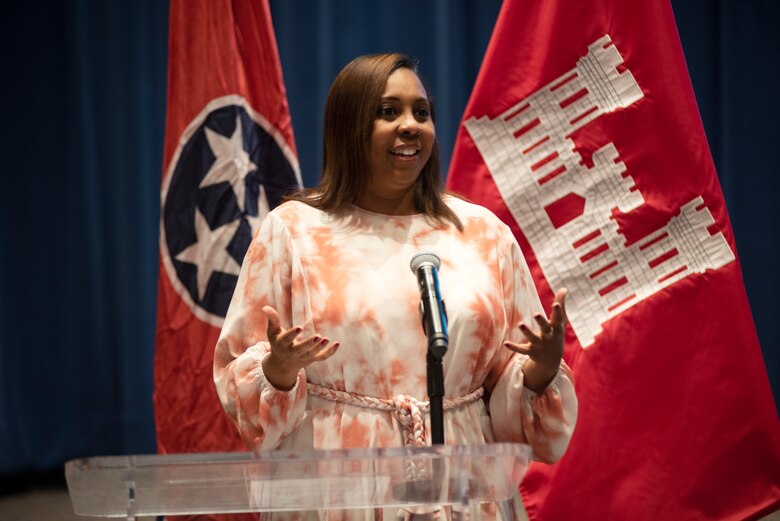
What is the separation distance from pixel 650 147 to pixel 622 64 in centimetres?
24

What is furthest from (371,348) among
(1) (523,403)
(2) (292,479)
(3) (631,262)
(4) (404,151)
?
(3) (631,262)

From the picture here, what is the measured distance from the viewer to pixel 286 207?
74.7 inches


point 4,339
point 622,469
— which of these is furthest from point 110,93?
point 622,469

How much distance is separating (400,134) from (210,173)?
1139 mm

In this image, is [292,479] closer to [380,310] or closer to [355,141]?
[380,310]

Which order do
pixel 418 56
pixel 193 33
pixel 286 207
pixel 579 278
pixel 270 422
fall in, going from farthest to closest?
pixel 418 56, pixel 193 33, pixel 579 278, pixel 286 207, pixel 270 422

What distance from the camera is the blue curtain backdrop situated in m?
4.06

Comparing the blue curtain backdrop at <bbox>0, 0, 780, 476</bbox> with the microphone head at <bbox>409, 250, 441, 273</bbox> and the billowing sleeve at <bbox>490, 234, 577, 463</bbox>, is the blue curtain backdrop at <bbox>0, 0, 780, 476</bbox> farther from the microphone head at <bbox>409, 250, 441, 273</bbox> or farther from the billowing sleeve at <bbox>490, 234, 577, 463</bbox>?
the microphone head at <bbox>409, 250, 441, 273</bbox>

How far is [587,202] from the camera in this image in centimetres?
255

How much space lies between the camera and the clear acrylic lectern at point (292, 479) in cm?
119

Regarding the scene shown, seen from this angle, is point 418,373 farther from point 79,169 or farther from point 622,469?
point 79,169

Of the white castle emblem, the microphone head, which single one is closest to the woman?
the microphone head

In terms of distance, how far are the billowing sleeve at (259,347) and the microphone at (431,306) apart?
0.35 meters

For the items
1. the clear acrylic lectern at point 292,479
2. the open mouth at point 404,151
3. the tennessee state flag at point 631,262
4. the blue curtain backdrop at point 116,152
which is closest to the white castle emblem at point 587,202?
the tennessee state flag at point 631,262
